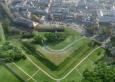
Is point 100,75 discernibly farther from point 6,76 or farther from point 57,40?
point 57,40

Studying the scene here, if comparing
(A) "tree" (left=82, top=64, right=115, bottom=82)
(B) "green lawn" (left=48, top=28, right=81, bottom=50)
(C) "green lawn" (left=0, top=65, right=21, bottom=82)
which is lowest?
(C) "green lawn" (left=0, top=65, right=21, bottom=82)

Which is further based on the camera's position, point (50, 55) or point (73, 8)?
point (73, 8)

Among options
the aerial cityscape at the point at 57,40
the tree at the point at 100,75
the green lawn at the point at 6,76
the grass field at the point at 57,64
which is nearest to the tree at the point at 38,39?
the aerial cityscape at the point at 57,40

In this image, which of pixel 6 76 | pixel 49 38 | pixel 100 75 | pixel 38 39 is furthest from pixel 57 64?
pixel 100 75

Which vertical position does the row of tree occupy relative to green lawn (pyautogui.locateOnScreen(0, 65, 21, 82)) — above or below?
above

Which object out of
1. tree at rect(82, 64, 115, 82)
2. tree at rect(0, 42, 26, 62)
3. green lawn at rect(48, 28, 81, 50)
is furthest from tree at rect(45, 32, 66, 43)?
tree at rect(82, 64, 115, 82)

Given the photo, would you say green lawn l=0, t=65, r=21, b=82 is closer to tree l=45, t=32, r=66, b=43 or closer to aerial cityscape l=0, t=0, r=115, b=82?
aerial cityscape l=0, t=0, r=115, b=82

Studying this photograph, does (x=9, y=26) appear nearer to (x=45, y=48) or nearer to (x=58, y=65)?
(x=45, y=48)

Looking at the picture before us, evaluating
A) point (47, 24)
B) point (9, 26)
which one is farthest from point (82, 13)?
point (9, 26)
